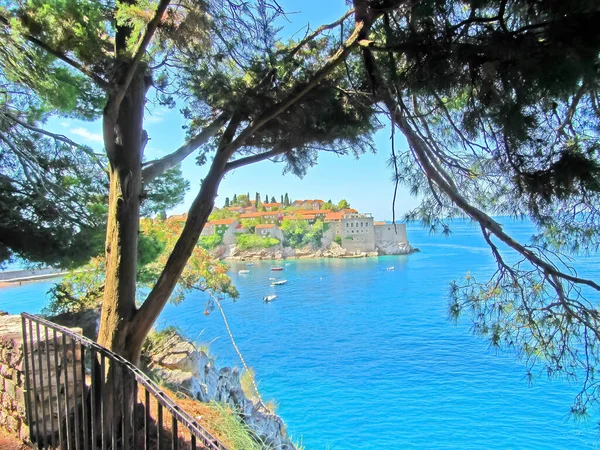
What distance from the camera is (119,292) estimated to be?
2.68 metres

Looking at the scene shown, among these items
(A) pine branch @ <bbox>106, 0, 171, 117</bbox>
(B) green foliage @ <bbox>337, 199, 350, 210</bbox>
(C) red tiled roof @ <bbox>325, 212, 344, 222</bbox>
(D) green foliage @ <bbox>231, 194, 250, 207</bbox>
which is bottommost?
(A) pine branch @ <bbox>106, 0, 171, 117</bbox>

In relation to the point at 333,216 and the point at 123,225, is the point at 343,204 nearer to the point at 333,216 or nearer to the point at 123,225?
the point at 333,216

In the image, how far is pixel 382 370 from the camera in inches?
595

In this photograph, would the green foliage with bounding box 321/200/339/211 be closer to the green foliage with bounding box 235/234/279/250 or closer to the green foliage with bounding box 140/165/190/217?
the green foliage with bounding box 235/234/279/250

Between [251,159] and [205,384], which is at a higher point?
[251,159]

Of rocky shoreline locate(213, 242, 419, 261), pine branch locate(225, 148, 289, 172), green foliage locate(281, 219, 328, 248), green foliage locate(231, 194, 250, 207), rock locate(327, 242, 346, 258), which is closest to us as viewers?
pine branch locate(225, 148, 289, 172)

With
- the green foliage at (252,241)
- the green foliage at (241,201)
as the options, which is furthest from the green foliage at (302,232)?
the green foliage at (241,201)

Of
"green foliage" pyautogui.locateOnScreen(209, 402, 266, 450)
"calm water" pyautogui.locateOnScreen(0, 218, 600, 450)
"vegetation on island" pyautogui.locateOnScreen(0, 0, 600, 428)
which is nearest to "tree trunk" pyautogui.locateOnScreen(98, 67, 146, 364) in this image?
"vegetation on island" pyautogui.locateOnScreen(0, 0, 600, 428)

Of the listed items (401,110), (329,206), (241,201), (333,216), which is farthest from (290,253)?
(401,110)

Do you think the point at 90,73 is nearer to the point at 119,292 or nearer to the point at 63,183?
the point at 119,292

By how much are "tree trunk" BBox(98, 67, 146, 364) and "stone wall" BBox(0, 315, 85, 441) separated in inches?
17.6

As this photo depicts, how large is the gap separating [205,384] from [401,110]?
5071mm

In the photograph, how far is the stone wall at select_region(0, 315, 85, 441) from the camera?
209 cm

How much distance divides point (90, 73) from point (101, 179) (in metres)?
2.52
